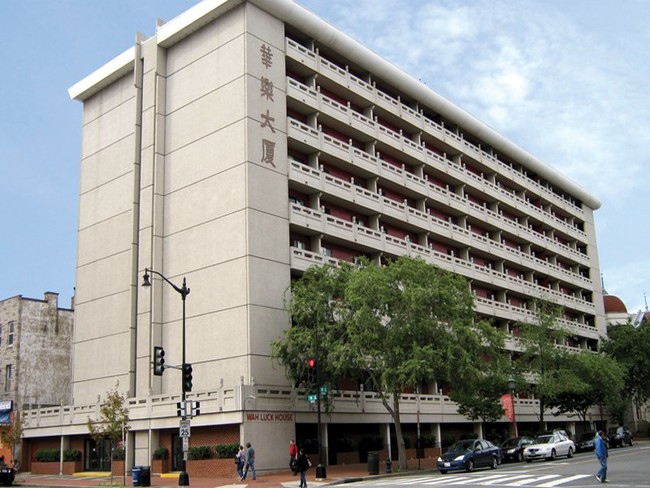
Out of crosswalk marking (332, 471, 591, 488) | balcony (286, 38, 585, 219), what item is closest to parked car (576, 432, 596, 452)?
balcony (286, 38, 585, 219)

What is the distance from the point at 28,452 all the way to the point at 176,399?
16.6m

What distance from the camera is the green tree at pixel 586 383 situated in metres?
56.5

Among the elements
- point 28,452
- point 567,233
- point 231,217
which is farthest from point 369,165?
point 567,233

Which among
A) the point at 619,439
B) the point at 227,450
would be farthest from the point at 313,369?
the point at 619,439

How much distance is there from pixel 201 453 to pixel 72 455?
12695 millimetres

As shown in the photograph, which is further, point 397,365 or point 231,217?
point 231,217

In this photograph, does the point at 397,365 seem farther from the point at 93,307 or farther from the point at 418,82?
the point at 418,82

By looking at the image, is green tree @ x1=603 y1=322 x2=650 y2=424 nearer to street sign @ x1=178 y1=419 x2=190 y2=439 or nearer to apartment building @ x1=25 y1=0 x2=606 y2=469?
apartment building @ x1=25 y1=0 x2=606 y2=469

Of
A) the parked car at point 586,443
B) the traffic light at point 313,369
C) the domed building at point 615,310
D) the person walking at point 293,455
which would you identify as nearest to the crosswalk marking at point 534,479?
the traffic light at point 313,369

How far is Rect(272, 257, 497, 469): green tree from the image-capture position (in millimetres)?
37969

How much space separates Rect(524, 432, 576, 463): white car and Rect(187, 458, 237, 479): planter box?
57.4 ft

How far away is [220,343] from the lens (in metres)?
42.9

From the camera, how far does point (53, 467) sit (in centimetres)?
4828

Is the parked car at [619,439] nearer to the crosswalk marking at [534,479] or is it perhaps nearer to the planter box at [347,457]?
the planter box at [347,457]
